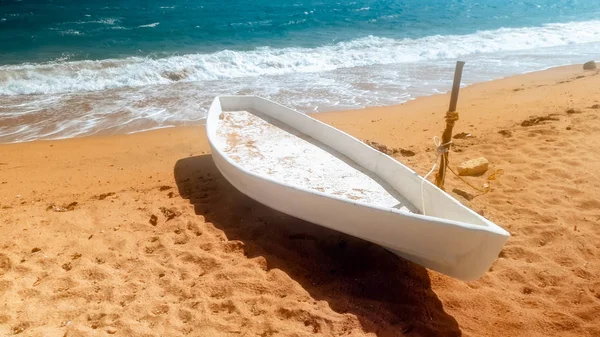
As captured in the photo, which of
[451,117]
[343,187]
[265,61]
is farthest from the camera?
[265,61]

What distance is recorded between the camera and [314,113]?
8828 millimetres

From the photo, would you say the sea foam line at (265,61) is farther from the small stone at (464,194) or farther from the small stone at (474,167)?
the small stone at (464,194)

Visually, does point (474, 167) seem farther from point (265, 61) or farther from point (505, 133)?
point (265, 61)

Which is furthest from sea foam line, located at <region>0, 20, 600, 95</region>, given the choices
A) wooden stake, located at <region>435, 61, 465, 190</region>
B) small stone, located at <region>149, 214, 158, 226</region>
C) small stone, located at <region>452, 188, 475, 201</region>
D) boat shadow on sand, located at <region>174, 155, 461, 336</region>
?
wooden stake, located at <region>435, 61, 465, 190</region>

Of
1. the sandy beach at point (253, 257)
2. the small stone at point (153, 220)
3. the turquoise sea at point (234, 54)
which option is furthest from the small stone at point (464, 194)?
the turquoise sea at point (234, 54)

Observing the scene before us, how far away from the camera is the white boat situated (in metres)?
3.22

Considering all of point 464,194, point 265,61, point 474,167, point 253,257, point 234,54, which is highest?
point 234,54

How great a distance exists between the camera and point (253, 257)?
4137 millimetres

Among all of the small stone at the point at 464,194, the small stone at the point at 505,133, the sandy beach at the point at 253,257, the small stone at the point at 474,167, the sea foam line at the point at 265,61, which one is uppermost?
the sea foam line at the point at 265,61

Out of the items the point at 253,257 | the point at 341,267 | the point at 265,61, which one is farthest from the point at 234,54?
the point at 341,267

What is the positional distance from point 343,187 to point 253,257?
1234mm

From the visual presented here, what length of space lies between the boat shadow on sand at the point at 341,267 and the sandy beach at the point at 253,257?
0.01 meters

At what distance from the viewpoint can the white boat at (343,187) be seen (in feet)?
10.6

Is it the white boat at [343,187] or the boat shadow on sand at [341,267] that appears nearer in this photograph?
the white boat at [343,187]
